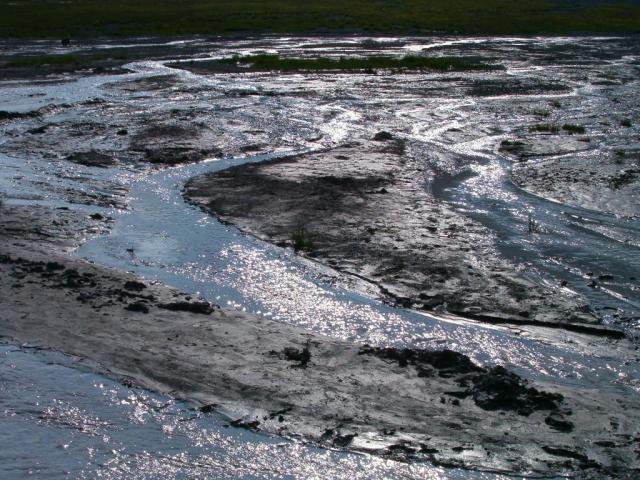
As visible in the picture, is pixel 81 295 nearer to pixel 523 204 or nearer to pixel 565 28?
pixel 523 204

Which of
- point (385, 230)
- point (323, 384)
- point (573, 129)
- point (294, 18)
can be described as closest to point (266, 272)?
point (385, 230)

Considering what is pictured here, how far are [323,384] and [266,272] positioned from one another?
3847mm

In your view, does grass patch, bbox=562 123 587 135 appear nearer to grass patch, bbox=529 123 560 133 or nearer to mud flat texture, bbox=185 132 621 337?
grass patch, bbox=529 123 560 133

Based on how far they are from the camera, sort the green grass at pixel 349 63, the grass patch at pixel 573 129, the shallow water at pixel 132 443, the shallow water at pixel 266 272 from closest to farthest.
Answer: the shallow water at pixel 132 443, the shallow water at pixel 266 272, the grass patch at pixel 573 129, the green grass at pixel 349 63

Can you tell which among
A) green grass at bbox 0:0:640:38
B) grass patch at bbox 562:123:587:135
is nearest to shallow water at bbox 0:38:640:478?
grass patch at bbox 562:123:587:135

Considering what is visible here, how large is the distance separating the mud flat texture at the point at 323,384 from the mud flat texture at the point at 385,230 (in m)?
1.94

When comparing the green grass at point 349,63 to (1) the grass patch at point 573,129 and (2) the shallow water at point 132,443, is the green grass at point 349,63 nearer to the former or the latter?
(1) the grass patch at point 573,129

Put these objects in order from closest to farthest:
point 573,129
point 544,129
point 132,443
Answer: point 132,443 < point 573,129 < point 544,129

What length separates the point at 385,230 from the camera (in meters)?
13.8

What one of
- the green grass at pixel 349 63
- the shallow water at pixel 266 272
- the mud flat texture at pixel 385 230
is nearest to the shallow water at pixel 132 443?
the shallow water at pixel 266 272

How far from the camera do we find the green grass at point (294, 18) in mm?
60844

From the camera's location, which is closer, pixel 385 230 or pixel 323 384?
pixel 323 384

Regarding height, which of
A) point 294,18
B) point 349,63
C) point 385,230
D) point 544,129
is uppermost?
point 294,18

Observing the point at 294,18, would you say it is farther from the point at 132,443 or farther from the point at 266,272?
the point at 132,443
